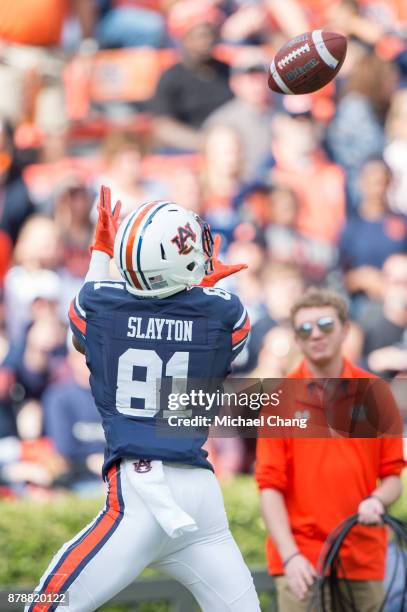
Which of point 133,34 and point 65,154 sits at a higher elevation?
point 133,34

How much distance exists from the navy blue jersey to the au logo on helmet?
0.60 feet

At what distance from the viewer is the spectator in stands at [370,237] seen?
923 cm

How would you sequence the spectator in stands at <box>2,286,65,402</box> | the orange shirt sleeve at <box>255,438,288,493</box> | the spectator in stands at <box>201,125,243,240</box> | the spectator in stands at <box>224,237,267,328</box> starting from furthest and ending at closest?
the spectator in stands at <box>201,125,243,240</box>, the spectator in stands at <box>224,237,267,328</box>, the spectator in stands at <box>2,286,65,402</box>, the orange shirt sleeve at <box>255,438,288,493</box>

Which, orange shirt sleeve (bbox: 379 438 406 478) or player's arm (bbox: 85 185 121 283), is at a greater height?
player's arm (bbox: 85 185 121 283)

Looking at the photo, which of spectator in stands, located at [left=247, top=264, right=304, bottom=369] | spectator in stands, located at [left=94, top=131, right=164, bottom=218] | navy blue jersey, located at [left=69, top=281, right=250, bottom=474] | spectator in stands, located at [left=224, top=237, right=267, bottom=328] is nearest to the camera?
navy blue jersey, located at [left=69, top=281, right=250, bottom=474]

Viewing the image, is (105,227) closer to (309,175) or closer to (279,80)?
(279,80)

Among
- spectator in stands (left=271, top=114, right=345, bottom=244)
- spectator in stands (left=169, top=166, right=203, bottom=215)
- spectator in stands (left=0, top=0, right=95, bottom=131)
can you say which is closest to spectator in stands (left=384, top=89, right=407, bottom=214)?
spectator in stands (left=271, top=114, right=345, bottom=244)

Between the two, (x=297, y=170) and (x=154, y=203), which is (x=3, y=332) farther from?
(x=154, y=203)

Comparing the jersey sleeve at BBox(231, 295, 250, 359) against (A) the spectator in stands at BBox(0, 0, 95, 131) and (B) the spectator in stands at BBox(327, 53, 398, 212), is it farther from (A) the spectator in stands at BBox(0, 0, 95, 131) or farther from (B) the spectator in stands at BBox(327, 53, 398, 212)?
(A) the spectator in stands at BBox(0, 0, 95, 131)

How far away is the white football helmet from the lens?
4022 mm

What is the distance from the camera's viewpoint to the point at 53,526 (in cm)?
673

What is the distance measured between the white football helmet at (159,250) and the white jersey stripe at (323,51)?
3.95 ft

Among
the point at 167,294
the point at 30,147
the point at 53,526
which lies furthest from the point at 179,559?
the point at 30,147

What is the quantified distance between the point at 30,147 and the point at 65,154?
289 millimetres
